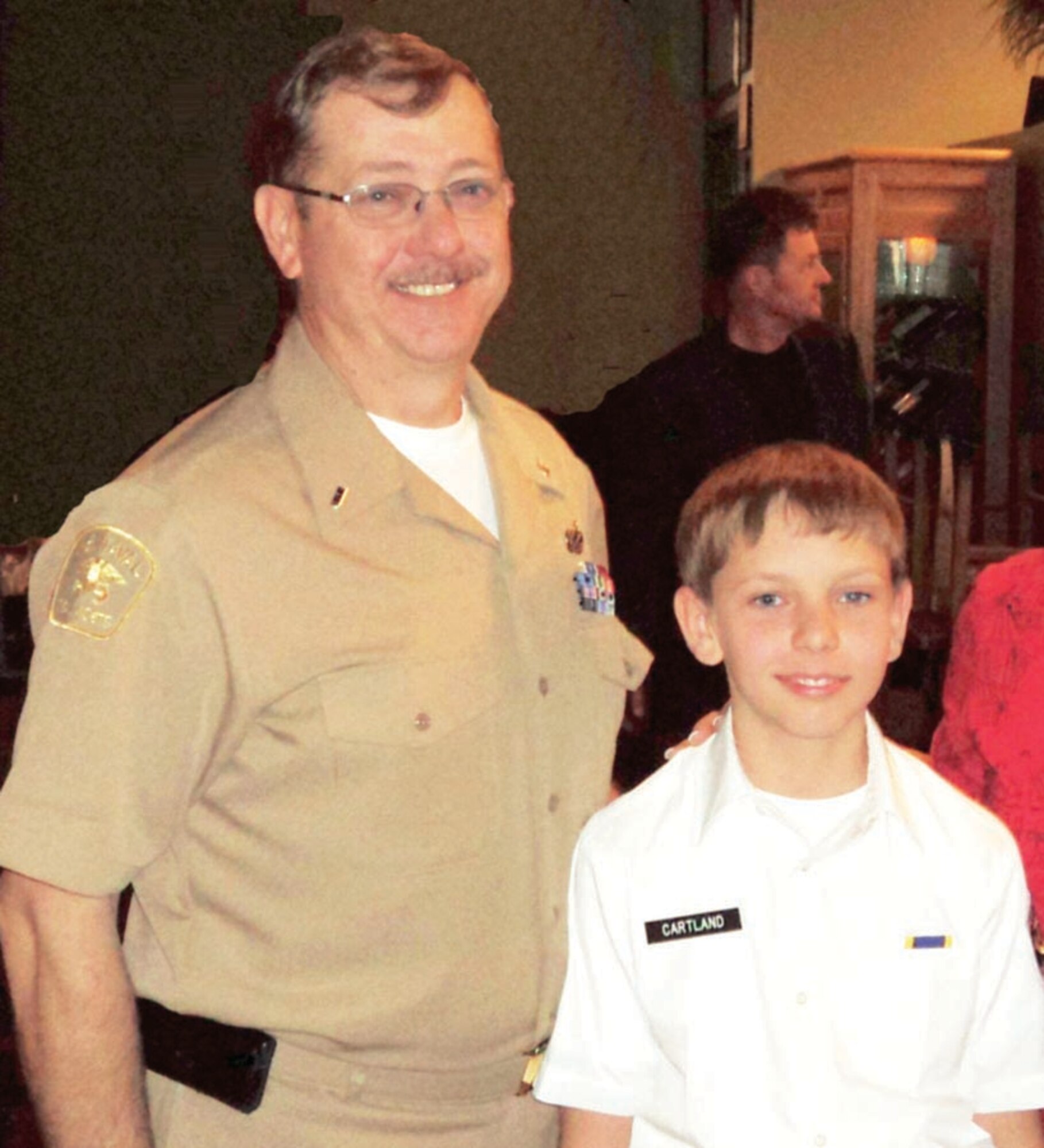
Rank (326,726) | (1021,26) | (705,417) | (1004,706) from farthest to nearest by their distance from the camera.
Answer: (1021,26) → (705,417) → (1004,706) → (326,726)

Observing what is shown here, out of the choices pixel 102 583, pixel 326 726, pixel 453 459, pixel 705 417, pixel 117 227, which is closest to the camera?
pixel 102 583

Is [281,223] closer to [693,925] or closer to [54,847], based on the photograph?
[54,847]

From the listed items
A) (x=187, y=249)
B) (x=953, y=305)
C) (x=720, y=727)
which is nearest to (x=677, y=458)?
(x=187, y=249)

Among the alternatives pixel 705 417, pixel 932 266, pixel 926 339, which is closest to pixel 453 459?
pixel 705 417

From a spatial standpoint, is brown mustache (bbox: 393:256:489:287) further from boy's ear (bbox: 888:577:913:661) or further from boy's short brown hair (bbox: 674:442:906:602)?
boy's ear (bbox: 888:577:913:661)

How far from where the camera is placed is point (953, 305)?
6.16m

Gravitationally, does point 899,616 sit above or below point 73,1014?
above

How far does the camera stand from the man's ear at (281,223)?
1586 mm

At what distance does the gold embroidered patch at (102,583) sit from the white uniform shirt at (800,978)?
52 cm

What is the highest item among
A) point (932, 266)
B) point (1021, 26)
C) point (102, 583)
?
point (1021, 26)

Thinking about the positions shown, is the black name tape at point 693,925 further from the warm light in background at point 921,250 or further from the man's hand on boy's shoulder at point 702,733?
the warm light in background at point 921,250

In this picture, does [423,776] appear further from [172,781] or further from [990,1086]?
[990,1086]

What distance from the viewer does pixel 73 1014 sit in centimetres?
136

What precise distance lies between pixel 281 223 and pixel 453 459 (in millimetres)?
300
